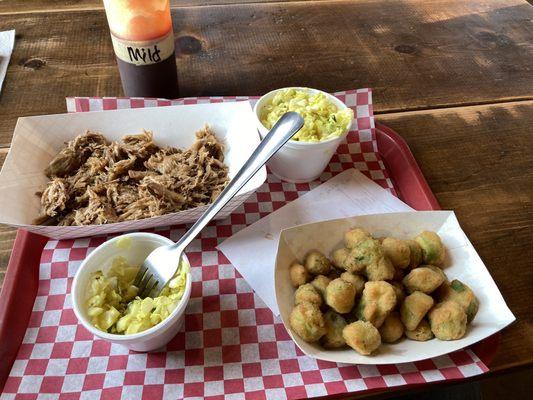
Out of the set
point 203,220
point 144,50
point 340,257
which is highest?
point 144,50

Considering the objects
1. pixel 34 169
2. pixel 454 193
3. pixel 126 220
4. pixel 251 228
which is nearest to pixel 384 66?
pixel 454 193

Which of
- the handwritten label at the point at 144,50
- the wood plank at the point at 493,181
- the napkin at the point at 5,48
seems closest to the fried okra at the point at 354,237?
the wood plank at the point at 493,181

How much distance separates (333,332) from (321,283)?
128 mm

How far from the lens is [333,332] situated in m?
1.04

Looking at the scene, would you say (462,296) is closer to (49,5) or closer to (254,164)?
(254,164)

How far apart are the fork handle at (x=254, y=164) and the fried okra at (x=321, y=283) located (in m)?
0.31

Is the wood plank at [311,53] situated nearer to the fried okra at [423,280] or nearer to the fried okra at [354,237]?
the fried okra at [354,237]

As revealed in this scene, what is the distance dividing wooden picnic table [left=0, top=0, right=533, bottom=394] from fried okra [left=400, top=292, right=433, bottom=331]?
0.31 m

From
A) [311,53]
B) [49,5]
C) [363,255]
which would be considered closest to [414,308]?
[363,255]

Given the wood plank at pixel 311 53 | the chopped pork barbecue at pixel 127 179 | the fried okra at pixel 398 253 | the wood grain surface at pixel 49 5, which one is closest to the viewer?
the fried okra at pixel 398 253

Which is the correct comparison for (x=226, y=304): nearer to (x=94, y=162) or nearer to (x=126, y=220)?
(x=126, y=220)

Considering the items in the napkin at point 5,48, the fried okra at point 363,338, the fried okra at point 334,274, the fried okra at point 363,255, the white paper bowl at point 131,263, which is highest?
the napkin at point 5,48

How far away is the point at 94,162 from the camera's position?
1380mm

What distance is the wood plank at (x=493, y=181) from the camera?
122 centimetres
